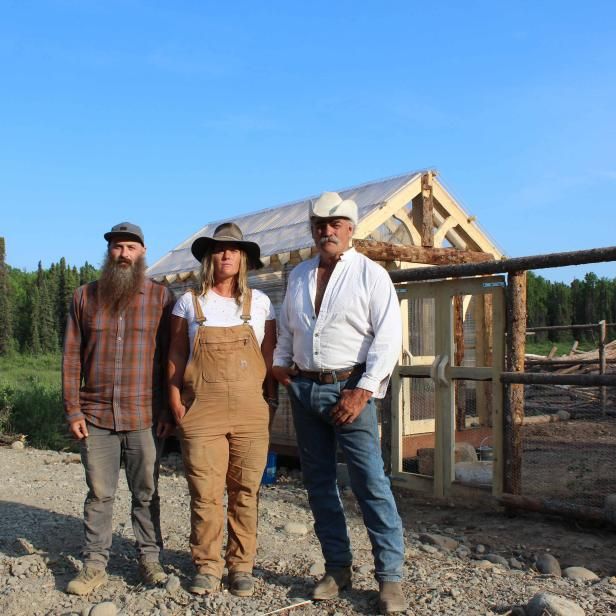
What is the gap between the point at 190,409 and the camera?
389cm

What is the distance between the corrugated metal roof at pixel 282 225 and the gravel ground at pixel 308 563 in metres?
3.70

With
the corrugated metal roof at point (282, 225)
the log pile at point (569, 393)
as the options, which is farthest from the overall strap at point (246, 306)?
the log pile at point (569, 393)

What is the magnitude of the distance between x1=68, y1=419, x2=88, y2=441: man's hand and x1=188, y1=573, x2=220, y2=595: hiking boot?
101 cm

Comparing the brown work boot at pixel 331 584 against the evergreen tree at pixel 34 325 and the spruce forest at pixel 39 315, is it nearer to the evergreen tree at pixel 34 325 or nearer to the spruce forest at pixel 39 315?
the spruce forest at pixel 39 315

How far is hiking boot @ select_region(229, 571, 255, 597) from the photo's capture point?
385 cm

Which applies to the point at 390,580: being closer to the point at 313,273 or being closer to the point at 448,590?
the point at 448,590

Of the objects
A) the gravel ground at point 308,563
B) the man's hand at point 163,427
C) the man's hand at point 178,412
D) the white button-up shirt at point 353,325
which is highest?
the white button-up shirt at point 353,325

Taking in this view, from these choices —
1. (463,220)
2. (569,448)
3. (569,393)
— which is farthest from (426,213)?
(569,393)

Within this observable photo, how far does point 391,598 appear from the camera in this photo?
11.8 ft

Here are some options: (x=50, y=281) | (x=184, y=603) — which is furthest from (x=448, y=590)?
(x=50, y=281)

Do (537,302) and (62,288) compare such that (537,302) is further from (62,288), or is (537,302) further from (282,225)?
(282,225)

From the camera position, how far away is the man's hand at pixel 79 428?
3979 millimetres

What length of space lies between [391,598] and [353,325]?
1.40 metres

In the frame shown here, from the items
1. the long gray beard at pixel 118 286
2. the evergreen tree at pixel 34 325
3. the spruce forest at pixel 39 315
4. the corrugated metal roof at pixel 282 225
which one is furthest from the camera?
the evergreen tree at pixel 34 325
